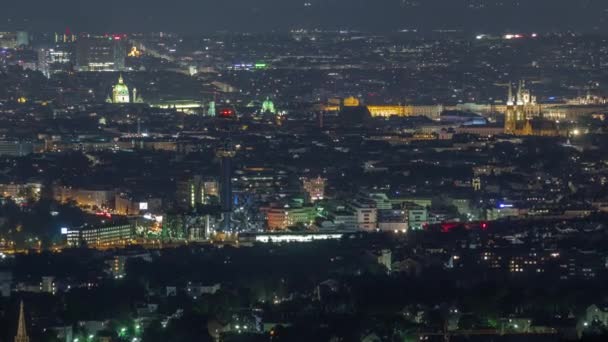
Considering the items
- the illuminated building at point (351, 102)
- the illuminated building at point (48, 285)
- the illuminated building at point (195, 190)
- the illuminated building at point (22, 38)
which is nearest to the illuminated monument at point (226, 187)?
the illuminated building at point (195, 190)

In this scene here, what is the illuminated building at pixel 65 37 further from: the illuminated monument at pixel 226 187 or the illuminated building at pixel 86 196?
the illuminated building at pixel 86 196

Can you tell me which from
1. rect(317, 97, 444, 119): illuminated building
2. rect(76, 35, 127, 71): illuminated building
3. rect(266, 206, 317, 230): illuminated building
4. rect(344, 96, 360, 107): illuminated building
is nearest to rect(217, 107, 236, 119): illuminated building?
rect(317, 97, 444, 119): illuminated building

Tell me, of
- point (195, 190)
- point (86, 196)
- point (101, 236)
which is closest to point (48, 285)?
point (101, 236)

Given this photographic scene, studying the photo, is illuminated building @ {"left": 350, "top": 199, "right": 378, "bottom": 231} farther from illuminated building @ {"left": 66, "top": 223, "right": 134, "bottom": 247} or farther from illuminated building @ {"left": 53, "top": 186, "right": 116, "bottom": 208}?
illuminated building @ {"left": 53, "top": 186, "right": 116, "bottom": 208}

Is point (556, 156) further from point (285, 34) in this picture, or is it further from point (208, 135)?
point (285, 34)

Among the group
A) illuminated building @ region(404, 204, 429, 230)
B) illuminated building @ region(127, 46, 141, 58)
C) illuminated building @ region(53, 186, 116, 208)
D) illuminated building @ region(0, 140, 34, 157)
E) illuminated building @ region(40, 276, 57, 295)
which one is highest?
illuminated building @ region(40, 276, 57, 295)
